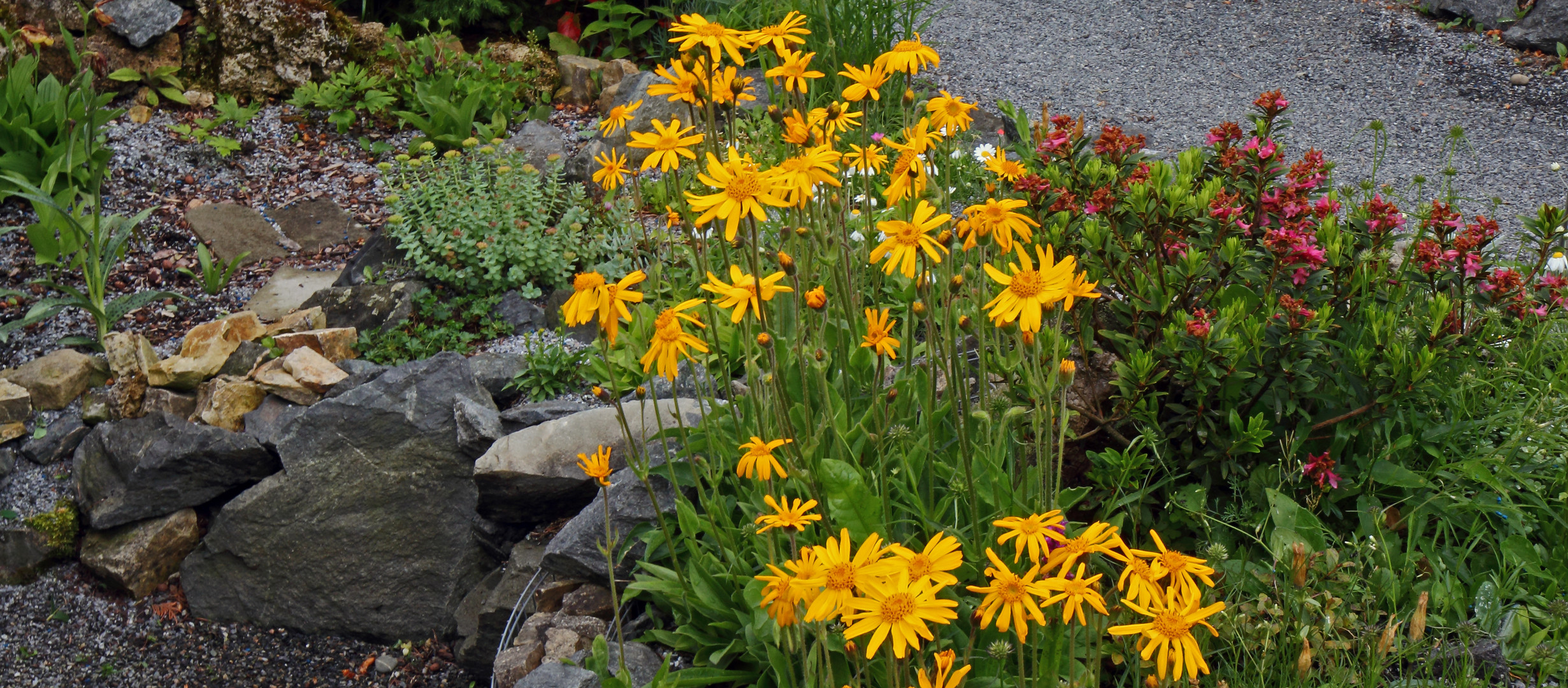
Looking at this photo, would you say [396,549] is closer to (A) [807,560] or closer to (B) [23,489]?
(B) [23,489]

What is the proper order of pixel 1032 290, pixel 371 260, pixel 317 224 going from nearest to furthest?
1. pixel 1032 290
2. pixel 371 260
3. pixel 317 224

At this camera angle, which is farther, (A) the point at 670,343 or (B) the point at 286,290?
(B) the point at 286,290

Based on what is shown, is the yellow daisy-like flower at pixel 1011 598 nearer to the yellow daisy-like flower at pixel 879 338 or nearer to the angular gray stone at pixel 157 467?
the yellow daisy-like flower at pixel 879 338

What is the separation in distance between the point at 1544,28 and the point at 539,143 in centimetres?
522

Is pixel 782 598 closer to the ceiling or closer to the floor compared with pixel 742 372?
closer to the ceiling

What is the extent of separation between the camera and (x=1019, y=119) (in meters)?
3.62

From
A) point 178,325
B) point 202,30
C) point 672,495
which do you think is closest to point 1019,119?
point 672,495

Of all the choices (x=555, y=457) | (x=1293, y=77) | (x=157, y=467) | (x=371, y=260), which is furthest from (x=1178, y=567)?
(x=1293, y=77)

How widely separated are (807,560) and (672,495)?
1.32 meters

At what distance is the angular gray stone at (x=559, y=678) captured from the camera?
1.98 metres

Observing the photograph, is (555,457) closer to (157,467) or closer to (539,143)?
(157,467)

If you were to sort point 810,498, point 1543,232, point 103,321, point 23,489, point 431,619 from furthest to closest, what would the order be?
point 103,321, point 23,489, point 431,619, point 1543,232, point 810,498

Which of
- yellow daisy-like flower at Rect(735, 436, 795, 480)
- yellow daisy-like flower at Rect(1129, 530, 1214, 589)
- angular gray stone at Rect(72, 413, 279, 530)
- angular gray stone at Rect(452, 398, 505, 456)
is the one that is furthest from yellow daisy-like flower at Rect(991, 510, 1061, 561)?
angular gray stone at Rect(72, 413, 279, 530)

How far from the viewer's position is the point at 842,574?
1.22 metres
